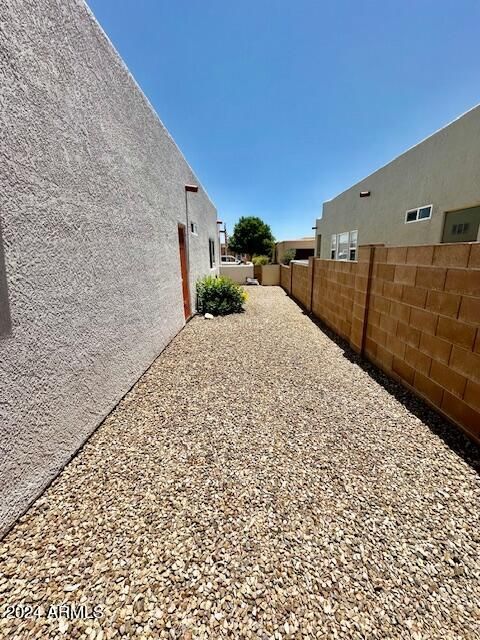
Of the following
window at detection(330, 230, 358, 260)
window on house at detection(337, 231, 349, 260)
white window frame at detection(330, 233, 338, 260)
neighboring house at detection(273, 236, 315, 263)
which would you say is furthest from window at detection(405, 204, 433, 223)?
neighboring house at detection(273, 236, 315, 263)

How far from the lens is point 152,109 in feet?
16.1

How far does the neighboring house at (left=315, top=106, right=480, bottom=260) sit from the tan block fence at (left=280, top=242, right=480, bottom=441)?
13.1 ft

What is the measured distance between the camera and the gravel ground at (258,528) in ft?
4.71

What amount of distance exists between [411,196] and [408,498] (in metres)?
9.69

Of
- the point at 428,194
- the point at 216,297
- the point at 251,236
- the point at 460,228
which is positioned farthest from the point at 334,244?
A: the point at 251,236

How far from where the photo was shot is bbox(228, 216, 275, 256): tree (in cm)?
3525

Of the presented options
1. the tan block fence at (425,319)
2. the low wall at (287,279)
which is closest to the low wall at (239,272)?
the low wall at (287,279)

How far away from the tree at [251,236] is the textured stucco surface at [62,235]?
32.1 meters

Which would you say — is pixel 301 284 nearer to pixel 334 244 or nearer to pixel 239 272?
pixel 334 244

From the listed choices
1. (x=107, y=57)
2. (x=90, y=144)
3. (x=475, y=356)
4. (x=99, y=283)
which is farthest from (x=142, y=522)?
(x=107, y=57)

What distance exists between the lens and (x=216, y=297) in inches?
361

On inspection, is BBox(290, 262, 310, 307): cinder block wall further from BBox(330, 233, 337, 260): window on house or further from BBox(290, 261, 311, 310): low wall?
BBox(330, 233, 337, 260): window on house

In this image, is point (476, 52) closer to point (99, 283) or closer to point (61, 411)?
→ point (99, 283)

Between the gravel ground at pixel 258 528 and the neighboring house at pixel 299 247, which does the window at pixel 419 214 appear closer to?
the gravel ground at pixel 258 528
